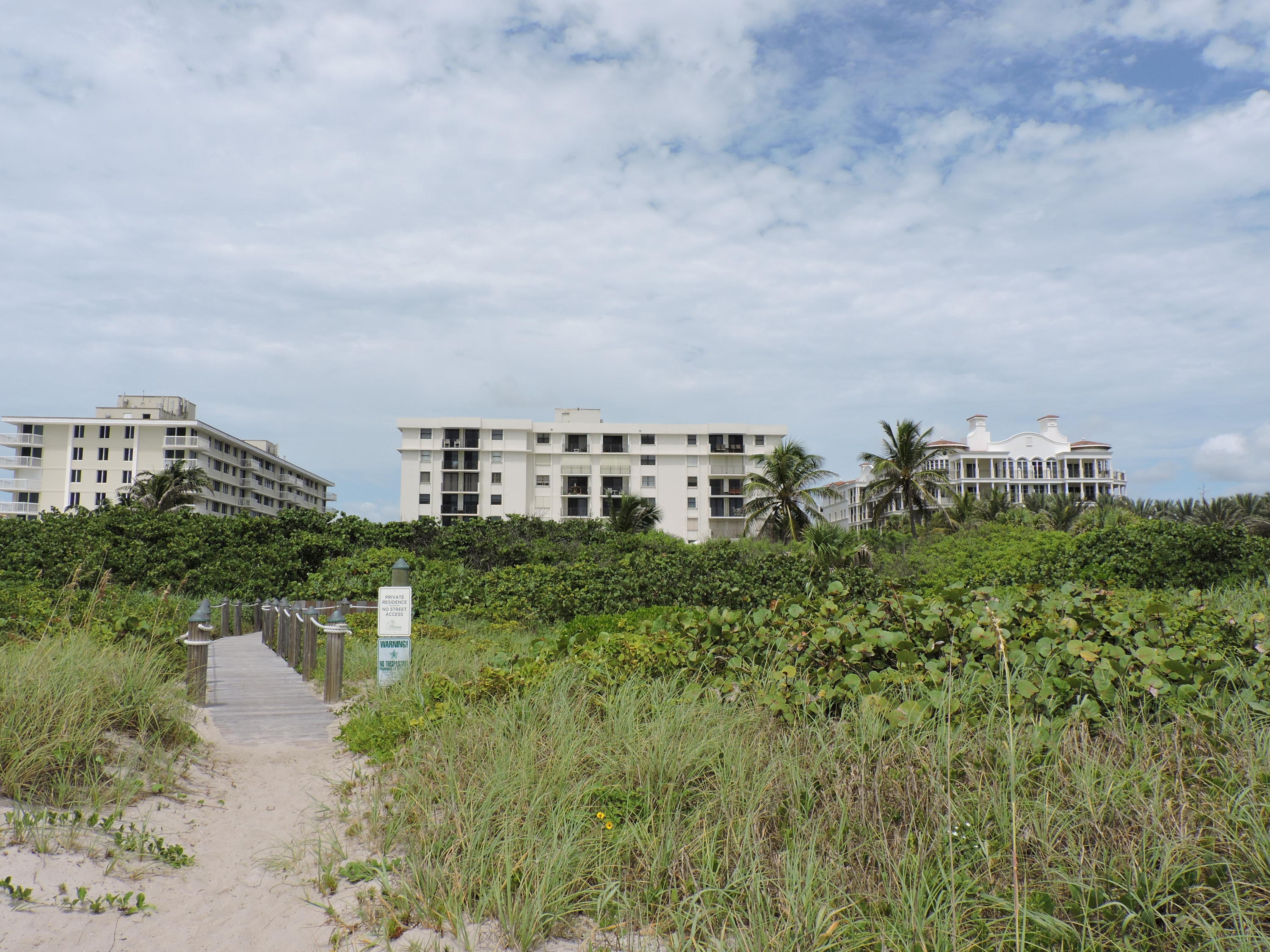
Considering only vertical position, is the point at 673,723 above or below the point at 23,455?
below

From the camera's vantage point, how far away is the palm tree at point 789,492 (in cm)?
4409

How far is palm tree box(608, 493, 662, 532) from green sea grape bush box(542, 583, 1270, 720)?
1537 inches

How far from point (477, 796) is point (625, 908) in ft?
3.36

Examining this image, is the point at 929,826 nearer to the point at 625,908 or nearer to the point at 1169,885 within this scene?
the point at 1169,885

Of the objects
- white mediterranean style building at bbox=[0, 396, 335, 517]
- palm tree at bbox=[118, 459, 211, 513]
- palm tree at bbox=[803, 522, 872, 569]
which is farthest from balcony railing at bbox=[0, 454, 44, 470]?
palm tree at bbox=[803, 522, 872, 569]

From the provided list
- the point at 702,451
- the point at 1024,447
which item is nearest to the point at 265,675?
the point at 702,451

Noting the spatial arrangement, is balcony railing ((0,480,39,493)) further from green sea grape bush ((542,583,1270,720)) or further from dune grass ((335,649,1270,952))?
dune grass ((335,649,1270,952))

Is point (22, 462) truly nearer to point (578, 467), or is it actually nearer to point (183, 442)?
point (183, 442)

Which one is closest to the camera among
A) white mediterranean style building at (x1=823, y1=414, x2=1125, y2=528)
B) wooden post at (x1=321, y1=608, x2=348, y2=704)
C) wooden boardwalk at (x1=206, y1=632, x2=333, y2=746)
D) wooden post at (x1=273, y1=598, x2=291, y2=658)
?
wooden boardwalk at (x1=206, y1=632, x2=333, y2=746)

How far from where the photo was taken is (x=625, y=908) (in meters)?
3.34

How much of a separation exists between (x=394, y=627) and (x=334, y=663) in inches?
38.2

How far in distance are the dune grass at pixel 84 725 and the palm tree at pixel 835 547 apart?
1701cm

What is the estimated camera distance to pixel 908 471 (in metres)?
43.2

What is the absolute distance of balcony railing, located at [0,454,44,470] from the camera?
6700cm
